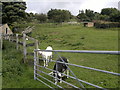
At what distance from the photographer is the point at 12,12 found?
2800cm

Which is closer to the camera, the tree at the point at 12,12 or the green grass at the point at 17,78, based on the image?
the green grass at the point at 17,78

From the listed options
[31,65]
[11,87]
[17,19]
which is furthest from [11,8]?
[11,87]

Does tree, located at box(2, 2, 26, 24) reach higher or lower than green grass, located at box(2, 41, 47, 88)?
higher

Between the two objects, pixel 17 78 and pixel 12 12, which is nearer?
pixel 17 78

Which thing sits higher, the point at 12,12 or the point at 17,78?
the point at 12,12

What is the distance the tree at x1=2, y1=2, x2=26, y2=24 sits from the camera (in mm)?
27938

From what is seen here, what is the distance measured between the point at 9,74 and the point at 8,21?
26813 millimetres

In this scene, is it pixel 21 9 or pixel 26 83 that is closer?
pixel 26 83

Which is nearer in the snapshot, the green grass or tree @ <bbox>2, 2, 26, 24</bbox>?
the green grass

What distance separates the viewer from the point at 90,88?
3867mm

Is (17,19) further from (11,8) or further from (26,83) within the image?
(26,83)

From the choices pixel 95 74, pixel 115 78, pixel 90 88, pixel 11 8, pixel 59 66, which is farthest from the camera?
pixel 11 8

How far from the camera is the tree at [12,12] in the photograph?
91.7 ft

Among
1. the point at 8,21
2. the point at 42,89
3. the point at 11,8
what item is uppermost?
the point at 11,8
